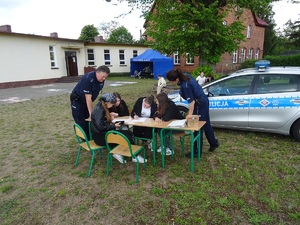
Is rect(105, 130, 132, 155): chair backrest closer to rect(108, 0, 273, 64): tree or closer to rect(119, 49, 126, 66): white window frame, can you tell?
rect(108, 0, 273, 64): tree

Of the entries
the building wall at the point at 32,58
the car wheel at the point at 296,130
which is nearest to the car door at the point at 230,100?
the car wheel at the point at 296,130

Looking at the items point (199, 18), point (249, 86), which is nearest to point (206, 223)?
point (249, 86)

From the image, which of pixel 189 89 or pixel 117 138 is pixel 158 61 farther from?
pixel 117 138

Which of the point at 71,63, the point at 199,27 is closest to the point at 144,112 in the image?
the point at 199,27

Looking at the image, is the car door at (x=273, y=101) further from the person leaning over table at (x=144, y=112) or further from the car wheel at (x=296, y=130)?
the person leaning over table at (x=144, y=112)

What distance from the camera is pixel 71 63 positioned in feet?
73.7

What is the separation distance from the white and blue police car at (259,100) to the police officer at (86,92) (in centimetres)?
265

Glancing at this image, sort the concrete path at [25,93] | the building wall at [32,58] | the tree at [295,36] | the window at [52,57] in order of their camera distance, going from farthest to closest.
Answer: the tree at [295,36] → the window at [52,57] → the building wall at [32,58] → the concrete path at [25,93]

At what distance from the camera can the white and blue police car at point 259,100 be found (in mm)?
4613

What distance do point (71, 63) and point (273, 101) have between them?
832 inches

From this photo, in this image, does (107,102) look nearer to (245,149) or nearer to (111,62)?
(245,149)

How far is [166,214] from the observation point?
9.20 ft

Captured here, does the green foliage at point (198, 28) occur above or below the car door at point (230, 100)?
above

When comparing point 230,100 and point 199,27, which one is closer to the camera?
point 230,100
